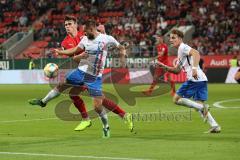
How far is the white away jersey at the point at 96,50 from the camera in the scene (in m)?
13.9

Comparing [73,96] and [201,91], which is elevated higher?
[201,91]

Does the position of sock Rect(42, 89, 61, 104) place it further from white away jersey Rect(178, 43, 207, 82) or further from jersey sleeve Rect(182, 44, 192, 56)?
jersey sleeve Rect(182, 44, 192, 56)

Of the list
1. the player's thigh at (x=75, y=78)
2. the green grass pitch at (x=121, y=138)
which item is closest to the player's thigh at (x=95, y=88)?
the green grass pitch at (x=121, y=138)

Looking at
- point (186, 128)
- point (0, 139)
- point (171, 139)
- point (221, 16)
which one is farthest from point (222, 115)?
point (221, 16)

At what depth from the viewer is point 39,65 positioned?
149 feet

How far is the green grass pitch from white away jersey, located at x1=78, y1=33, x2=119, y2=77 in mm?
1422

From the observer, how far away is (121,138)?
44.1 feet

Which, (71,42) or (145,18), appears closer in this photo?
(71,42)

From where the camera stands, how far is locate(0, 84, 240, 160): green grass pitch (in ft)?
35.6

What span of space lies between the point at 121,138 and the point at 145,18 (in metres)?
35.1

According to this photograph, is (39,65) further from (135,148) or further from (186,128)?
(135,148)

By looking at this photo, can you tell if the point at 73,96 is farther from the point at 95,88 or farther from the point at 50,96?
the point at 95,88

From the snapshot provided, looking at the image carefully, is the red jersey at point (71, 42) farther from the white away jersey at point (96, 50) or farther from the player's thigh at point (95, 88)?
the player's thigh at point (95, 88)

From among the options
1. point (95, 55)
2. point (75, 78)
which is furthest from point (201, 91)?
point (75, 78)
